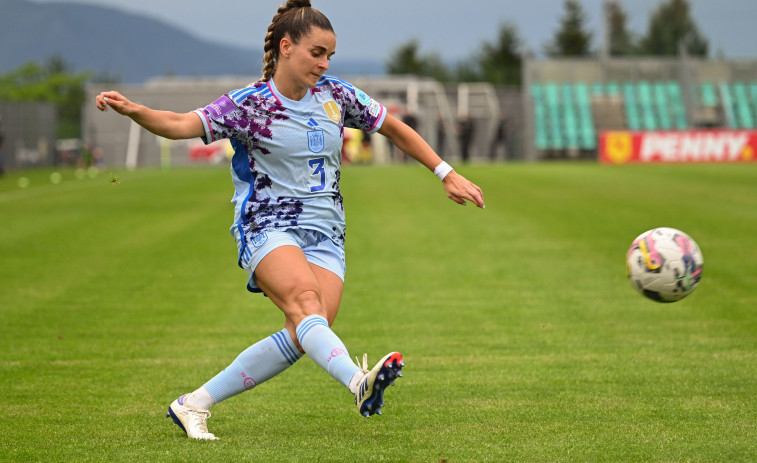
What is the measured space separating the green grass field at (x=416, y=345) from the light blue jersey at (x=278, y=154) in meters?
1.05

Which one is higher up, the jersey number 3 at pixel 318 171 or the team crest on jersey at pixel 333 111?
the team crest on jersey at pixel 333 111

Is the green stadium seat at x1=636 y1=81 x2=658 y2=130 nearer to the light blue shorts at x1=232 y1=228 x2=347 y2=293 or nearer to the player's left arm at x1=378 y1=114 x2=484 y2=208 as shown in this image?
the player's left arm at x1=378 y1=114 x2=484 y2=208

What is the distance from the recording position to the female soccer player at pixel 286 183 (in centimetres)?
480

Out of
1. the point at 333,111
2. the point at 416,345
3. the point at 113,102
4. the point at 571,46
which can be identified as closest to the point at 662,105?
the point at 571,46

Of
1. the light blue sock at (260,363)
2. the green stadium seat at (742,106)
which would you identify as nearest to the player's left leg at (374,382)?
the light blue sock at (260,363)

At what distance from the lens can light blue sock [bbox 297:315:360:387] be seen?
454 cm

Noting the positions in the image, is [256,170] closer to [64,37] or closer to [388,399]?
[388,399]

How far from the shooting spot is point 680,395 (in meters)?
5.93

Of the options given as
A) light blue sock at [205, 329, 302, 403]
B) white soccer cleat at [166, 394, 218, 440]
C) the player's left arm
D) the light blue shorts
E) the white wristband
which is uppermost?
the player's left arm

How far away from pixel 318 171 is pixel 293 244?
1.24 feet

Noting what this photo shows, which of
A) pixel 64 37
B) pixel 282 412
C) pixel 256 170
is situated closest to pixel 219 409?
pixel 282 412

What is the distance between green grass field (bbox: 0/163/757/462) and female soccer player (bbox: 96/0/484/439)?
1.30 ft

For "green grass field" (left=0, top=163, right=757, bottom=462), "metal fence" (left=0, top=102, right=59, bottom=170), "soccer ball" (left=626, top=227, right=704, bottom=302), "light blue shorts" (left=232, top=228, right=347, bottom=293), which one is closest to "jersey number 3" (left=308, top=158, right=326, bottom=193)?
"light blue shorts" (left=232, top=228, right=347, bottom=293)

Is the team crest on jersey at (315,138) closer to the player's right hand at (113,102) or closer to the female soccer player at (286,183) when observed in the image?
the female soccer player at (286,183)
